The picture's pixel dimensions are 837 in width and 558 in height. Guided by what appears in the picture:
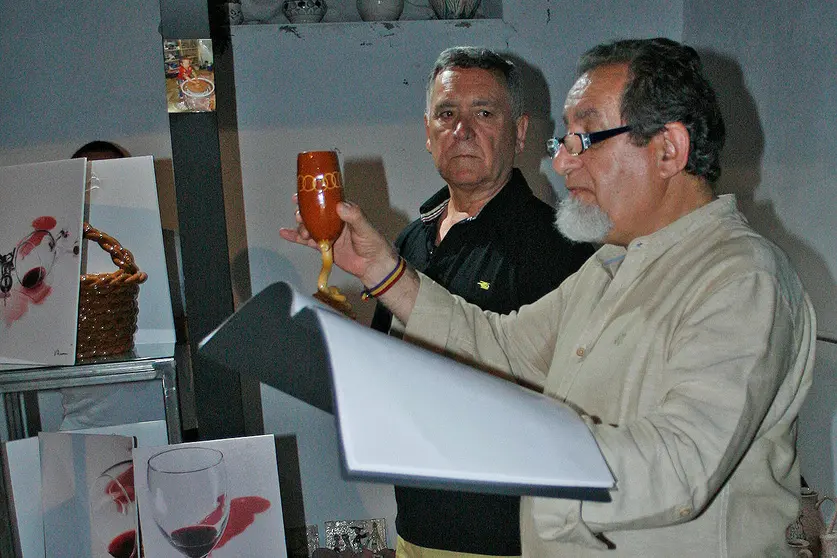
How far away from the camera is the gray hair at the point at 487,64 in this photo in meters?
1.85

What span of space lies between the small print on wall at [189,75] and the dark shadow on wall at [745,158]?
5.66 ft

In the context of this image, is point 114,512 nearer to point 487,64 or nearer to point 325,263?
point 325,263

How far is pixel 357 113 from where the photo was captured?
3.14 metres

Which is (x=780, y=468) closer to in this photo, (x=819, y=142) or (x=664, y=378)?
(x=664, y=378)

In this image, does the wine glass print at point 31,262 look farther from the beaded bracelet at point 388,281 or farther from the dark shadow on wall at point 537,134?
the dark shadow on wall at point 537,134

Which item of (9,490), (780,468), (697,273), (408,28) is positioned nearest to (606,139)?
A: (697,273)

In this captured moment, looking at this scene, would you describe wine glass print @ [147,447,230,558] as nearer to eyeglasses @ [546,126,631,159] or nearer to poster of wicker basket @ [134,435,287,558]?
poster of wicker basket @ [134,435,287,558]

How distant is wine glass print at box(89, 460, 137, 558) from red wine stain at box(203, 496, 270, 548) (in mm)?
169

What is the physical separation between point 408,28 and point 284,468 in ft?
6.02

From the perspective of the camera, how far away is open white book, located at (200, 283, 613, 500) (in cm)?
60

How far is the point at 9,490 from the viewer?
1384 millimetres

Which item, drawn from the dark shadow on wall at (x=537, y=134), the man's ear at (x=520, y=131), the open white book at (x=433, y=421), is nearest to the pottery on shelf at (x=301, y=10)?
the dark shadow on wall at (x=537, y=134)

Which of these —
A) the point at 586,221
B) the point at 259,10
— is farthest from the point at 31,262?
the point at 259,10

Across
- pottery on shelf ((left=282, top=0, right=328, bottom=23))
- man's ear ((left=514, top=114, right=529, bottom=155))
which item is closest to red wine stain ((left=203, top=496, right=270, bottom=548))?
man's ear ((left=514, top=114, right=529, bottom=155))
